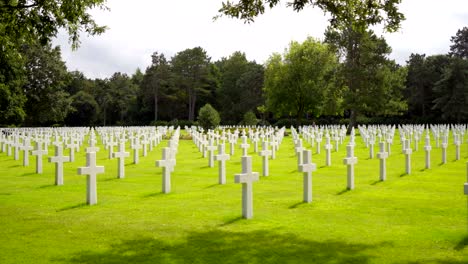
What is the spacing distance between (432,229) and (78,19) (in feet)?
26.2

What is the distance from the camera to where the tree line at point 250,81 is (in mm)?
10570

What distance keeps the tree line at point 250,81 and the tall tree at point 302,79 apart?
112 millimetres

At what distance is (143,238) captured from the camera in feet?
22.5

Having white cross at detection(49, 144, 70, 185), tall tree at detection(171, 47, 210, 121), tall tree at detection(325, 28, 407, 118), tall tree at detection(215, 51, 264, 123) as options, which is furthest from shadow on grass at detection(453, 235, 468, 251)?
tall tree at detection(171, 47, 210, 121)

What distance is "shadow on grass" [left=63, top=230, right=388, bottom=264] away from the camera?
5824 millimetres

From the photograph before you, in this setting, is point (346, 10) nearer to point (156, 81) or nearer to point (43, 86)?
point (43, 86)

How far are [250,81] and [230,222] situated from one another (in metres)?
71.5

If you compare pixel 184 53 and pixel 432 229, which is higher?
pixel 184 53

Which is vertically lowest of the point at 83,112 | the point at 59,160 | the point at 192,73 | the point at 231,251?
the point at 231,251

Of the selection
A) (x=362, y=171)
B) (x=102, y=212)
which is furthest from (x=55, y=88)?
(x=102, y=212)

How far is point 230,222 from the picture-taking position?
790cm

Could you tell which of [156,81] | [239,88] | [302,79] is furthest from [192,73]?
[302,79]

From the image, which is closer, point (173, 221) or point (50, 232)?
point (50, 232)

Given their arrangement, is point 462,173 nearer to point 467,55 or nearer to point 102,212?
point 102,212
